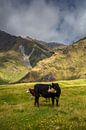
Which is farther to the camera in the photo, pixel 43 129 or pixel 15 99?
pixel 15 99

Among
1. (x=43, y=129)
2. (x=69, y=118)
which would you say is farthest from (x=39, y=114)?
(x=43, y=129)

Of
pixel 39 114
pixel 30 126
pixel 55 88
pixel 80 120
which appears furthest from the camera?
pixel 55 88

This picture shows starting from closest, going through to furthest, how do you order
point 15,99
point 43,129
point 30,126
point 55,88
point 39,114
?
1. point 43,129
2. point 30,126
3. point 39,114
4. point 55,88
5. point 15,99

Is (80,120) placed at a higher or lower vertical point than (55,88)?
lower

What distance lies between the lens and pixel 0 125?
1877 cm

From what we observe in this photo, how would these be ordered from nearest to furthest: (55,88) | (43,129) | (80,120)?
(43,129)
(80,120)
(55,88)

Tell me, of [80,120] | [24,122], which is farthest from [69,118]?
[24,122]

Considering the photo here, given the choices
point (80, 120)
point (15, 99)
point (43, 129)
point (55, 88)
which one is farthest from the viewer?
point (15, 99)

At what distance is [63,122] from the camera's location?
61.4 ft

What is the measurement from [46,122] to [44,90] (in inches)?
533

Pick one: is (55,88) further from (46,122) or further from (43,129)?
(43,129)

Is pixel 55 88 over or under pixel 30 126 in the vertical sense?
over

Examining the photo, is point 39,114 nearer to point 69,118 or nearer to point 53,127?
point 69,118

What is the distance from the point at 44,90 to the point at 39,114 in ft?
30.4
